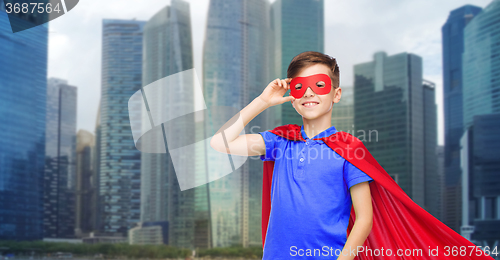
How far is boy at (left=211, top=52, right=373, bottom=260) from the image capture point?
190 centimetres

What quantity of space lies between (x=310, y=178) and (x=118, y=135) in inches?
2376

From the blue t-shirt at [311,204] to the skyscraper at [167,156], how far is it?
1779 inches

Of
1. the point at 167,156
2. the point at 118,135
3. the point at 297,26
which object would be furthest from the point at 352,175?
the point at 118,135

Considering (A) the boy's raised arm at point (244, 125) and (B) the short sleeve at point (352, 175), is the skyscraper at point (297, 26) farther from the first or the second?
(B) the short sleeve at point (352, 175)

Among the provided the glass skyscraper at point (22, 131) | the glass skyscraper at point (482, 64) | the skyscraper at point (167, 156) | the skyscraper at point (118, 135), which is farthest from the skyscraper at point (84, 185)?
the glass skyscraper at point (482, 64)

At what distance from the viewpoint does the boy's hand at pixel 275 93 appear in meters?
2.12

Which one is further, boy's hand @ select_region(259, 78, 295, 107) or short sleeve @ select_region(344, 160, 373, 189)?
boy's hand @ select_region(259, 78, 295, 107)

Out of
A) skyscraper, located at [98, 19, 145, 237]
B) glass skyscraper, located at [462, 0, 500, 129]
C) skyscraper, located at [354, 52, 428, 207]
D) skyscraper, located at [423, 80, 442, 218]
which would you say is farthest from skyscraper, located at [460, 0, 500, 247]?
skyscraper, located at [98, 19, 145, 237]

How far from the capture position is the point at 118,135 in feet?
195

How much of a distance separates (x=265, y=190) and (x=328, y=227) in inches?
19.9

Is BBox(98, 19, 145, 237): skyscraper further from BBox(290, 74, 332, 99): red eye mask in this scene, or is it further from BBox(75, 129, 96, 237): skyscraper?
BBox(290, 74, 332, 99): red eye mask

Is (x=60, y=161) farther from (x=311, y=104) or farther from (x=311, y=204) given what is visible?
(x=311, y=204)

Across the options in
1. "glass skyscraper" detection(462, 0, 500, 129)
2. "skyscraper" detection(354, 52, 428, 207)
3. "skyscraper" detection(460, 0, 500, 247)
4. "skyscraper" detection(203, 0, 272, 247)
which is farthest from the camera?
"skyscraper" detection(354, 52, 428, 207)

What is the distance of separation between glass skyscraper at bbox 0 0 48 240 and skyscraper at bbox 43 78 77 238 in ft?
4.79
